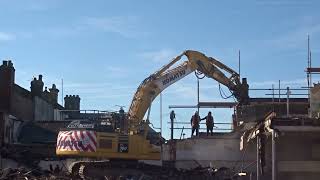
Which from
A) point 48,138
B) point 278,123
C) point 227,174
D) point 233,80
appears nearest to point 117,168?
point 227,174

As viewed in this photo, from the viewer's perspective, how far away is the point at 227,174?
106 ft

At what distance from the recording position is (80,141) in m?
30.3

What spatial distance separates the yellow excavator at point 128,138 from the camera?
30.4 meters

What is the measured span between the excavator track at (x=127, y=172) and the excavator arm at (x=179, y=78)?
2.32 metres

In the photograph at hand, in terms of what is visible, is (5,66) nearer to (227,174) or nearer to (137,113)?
(137,113)

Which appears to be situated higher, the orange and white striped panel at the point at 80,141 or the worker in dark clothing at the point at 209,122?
the worker in dark clothing at the point at 209,122

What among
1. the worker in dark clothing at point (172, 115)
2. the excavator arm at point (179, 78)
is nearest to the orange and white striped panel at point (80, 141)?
the excavator arm at point (179, 78)

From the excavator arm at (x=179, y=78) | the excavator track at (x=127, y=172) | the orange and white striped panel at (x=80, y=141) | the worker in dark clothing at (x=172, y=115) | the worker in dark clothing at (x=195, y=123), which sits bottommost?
the excavator track at (x=127, y=172)

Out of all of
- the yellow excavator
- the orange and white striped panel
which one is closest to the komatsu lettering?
the yellow excavator

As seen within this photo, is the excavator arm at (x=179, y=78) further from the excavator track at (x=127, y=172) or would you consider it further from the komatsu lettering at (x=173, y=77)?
the excavator track at (x=127, y=172)

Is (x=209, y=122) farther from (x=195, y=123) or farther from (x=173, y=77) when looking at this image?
(x=173, y=77)

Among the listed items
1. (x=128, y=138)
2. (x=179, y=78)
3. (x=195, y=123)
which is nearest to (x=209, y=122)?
(x=195, y=123)

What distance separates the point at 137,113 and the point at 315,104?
28.5ft

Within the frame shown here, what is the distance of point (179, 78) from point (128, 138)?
18.9 feet
